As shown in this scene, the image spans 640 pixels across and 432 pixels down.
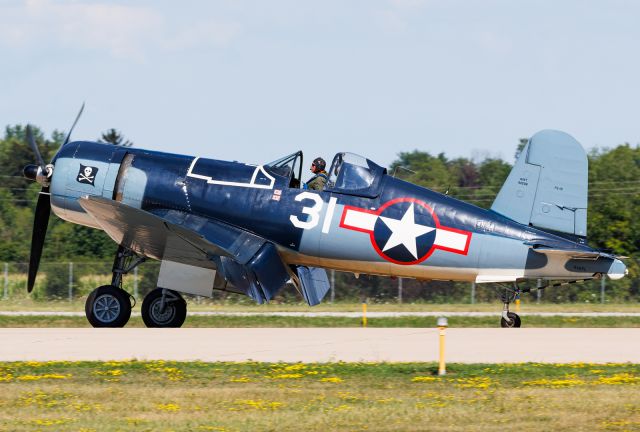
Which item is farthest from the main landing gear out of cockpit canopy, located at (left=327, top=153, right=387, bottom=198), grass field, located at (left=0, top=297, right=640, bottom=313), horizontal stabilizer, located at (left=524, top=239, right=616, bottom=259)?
grass field, located at (left=0, top=297, right=640, bottom=313)

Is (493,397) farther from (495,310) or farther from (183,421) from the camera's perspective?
(495,310)

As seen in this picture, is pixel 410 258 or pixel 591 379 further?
pixel 410 258

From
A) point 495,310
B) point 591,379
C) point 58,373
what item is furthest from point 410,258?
point 495,310

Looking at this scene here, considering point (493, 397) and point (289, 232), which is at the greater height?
point (289, 232)

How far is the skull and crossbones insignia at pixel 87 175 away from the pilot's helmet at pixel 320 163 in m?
3.53

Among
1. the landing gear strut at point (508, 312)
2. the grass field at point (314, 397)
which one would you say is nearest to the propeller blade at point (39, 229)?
the grass field at point (314, 397)

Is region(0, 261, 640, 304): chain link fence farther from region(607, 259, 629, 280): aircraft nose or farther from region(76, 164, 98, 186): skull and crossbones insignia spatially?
region(607, 259, 629, 280): aircraft nose

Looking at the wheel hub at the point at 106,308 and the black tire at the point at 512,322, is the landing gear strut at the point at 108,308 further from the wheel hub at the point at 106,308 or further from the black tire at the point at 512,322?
the black tire at the point at 512,322

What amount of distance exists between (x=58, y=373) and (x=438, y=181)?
51289mm

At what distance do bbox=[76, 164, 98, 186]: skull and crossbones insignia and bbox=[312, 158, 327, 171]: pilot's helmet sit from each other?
353 centimetres

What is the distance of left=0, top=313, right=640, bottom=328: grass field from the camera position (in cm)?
2008

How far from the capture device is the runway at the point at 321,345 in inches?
512

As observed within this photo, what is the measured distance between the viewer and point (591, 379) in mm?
11352

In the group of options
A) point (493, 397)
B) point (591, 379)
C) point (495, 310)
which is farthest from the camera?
point (495, 310)
